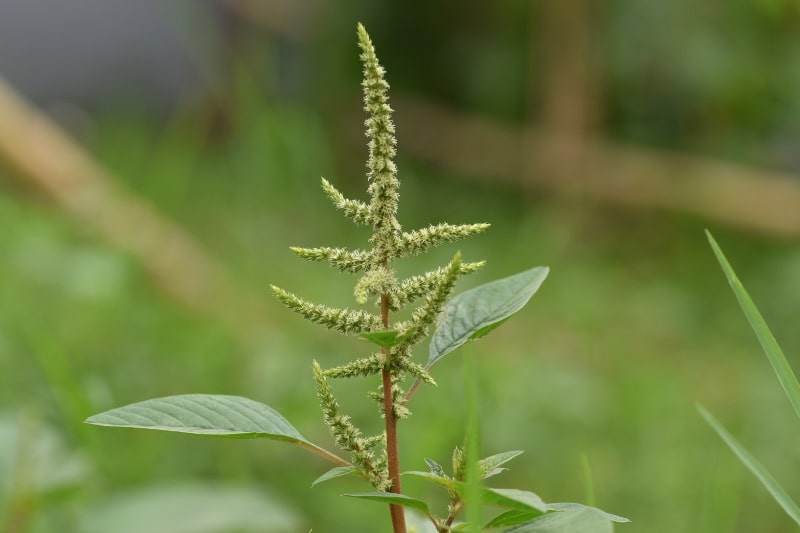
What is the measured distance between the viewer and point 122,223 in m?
2.40

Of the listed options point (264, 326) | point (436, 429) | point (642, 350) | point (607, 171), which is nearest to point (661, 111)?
point (607, 171)

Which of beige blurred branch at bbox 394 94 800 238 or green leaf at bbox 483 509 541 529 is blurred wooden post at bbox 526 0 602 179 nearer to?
beige blurred branch at bbox 394 94 800 238

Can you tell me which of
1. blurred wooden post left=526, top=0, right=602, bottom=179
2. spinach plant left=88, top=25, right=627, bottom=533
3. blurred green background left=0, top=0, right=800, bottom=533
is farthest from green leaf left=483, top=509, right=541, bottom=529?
blurred wooden post left=526, top=0, right=602, bottom=179

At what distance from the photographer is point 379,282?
46cm

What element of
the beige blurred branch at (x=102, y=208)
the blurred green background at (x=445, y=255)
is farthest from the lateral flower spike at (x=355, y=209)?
the beige blurred branch at (x=102, y=208)

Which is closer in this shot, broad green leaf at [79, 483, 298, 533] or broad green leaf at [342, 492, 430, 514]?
broad green leaf at [342, 492, 430, 514]

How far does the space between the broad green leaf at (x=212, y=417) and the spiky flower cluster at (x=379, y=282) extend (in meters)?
0.03

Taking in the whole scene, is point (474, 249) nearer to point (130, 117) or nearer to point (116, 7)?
point (130, 117)

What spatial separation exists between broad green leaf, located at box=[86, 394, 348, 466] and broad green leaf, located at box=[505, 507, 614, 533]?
11cm

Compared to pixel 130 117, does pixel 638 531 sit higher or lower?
lower

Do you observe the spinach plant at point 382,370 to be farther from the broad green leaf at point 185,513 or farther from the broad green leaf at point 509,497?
the broad green leaf at point 185,513

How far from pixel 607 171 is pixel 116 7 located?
2.75 m

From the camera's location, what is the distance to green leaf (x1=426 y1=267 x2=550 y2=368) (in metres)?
0.51

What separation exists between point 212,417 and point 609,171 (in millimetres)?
3424
